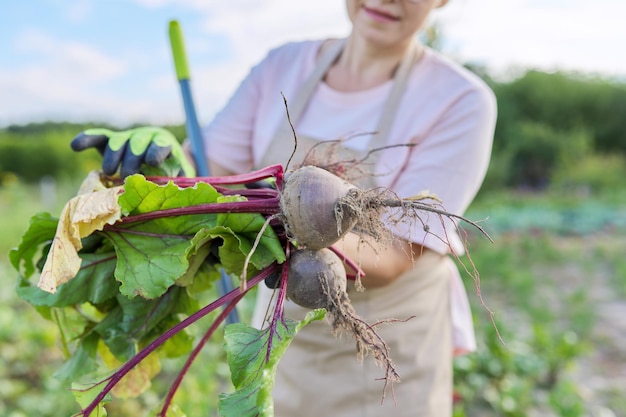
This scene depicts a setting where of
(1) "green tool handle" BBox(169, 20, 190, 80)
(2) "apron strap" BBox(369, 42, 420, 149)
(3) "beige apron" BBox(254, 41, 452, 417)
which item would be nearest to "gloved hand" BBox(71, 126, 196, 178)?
(1) "green tool handle" BBox(169, 20, 190, 80)

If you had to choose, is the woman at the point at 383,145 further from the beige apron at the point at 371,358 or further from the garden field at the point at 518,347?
the garden field at the point at 518,347

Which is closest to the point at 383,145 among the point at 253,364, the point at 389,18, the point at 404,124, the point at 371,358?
the point at 404,124

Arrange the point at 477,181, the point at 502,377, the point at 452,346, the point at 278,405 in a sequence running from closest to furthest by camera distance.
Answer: the point at 477,181, the point at 278,405, the point at 452,346, the point at 502,377

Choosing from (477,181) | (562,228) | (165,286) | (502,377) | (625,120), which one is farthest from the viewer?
(625,120)

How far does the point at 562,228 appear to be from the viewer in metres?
8.05

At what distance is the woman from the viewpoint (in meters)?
1.49

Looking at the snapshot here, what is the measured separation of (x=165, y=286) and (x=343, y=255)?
360mm

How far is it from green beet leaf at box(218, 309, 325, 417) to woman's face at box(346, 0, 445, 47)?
88 cm

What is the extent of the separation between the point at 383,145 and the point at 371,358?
1.90ft

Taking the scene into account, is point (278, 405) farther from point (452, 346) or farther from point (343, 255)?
point (343, 255)

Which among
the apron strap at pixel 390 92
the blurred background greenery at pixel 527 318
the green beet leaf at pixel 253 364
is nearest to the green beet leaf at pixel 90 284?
the blurred background greenery at pixel 527 318

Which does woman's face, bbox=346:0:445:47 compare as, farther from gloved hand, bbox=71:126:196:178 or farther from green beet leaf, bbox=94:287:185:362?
green beet leaf, bbox=94:287:185:362

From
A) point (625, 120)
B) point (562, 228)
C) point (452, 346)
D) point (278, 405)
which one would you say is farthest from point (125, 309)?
point (625, 120)

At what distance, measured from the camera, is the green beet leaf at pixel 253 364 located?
840mm
